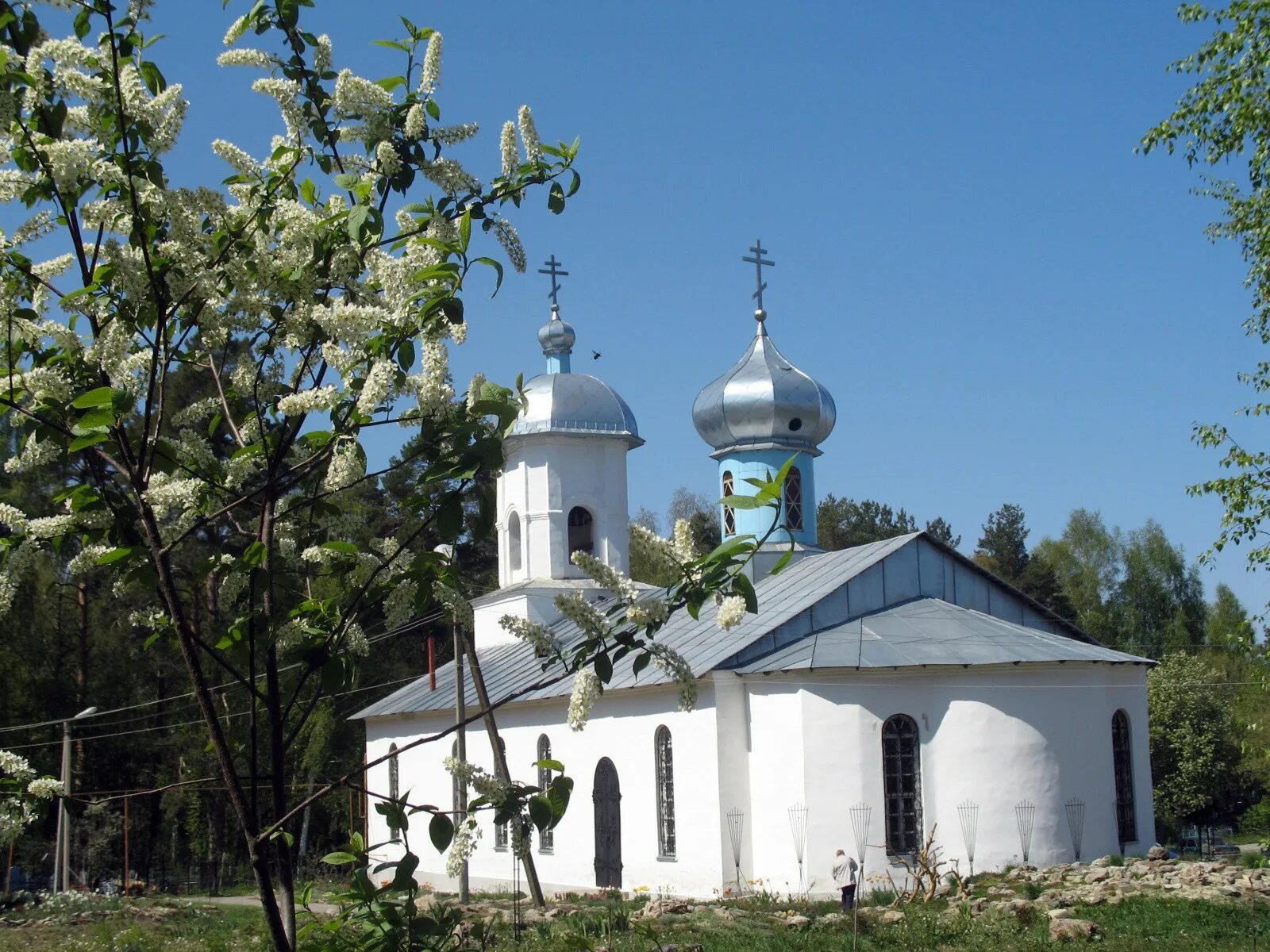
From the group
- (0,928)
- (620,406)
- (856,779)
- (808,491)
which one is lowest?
(0,928)

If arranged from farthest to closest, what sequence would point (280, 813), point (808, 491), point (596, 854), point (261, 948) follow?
point (808, 491) → point (596, 854) → point (261, 948) → point (280, 813)

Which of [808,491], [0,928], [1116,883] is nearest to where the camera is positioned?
[1116,883]

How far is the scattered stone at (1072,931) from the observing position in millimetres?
12797

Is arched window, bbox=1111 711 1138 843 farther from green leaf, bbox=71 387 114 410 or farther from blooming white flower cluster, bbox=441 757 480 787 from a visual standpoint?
green leaf, bbox=71 387 114 410

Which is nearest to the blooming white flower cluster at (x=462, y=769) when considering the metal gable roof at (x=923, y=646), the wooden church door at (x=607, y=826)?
the metal gable roof at (x=923, y=646)

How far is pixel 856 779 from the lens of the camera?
19.8m

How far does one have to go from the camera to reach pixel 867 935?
13.9 m

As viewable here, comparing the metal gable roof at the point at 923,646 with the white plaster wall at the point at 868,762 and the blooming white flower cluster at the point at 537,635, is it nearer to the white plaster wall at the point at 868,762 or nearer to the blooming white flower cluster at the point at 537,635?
the white plaster wall at the point at 868,762

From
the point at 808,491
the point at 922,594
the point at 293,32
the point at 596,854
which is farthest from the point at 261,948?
the point at 808,491

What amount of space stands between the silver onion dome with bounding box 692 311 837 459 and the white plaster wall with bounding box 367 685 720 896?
6.80m

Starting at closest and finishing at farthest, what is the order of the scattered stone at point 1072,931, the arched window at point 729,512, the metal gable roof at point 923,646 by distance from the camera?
the scattered stone at point 1072,931 < the metal gable roof at point 923,646 < the arched window at point 729,512

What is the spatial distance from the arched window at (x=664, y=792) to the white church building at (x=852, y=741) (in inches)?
1.2

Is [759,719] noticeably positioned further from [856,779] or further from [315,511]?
[315,511]

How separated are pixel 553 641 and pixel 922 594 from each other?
20.7 m
